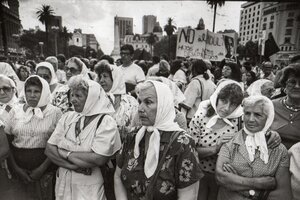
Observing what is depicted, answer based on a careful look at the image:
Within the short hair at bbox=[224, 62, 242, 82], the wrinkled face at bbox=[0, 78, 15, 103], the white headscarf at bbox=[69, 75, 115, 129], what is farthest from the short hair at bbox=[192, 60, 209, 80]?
the wrinkled face at bbox=[0, 78, 15, 103]

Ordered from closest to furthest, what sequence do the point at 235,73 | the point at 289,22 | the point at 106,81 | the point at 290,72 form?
the point at 290,72 < the point at 106,81 < the point at 235,73 < the point at 289,22

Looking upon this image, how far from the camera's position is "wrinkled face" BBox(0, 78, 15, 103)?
10.5 ft

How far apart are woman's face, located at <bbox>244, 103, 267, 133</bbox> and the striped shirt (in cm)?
210

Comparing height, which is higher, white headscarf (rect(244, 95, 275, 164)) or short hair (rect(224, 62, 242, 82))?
short hair (rect(224, 62, 242, 82))

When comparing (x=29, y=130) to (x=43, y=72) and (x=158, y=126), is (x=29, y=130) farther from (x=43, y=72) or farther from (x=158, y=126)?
(x=43, y=72)

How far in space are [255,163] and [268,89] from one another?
2.06 m

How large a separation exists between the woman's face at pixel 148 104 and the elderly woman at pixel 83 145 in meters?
0.54

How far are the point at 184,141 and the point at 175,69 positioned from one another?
19.0 feet

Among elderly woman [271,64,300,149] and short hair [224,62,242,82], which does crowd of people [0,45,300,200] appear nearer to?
elderly woman [271,64,300,149]

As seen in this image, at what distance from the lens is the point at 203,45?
827cm

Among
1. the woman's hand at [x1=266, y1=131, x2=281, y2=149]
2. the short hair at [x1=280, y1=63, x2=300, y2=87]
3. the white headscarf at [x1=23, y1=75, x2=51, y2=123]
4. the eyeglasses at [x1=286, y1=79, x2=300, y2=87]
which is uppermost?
the short hair at [x1=280, y1=63, x2=300, y2=87]

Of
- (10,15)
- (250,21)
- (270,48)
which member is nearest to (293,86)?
(270,48)

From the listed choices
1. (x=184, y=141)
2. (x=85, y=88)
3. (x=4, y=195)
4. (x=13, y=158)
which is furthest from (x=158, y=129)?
(x=4, y=195)

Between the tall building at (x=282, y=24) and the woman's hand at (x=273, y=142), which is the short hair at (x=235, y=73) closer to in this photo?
the woman's hand at (x=273, y=142)
